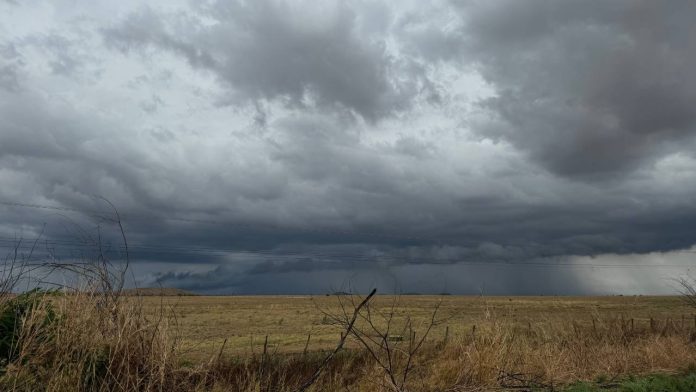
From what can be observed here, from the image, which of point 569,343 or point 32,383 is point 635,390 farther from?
point 32,383

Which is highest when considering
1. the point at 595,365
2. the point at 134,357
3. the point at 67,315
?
the point at 67,315

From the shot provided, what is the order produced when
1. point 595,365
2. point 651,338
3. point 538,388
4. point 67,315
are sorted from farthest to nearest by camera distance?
point 651,338 → point 595,365 → point 538,388 → point 67,315

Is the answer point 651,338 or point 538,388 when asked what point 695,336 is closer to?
point 651,338

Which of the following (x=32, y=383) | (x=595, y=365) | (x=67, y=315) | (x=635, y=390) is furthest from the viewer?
(x=595, y=365)

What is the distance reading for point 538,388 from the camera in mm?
14258

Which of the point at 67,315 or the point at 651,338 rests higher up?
the point at 67,315

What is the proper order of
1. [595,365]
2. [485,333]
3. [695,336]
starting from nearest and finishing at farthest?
[485,333]
[595,365]
[695,336]

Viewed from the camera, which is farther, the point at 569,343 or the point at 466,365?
the point at 569,343

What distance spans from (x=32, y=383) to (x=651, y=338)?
23301 mm

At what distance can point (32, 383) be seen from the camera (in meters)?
9.04

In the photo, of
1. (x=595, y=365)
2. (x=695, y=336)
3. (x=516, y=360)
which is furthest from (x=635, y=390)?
(x=695, y=336)

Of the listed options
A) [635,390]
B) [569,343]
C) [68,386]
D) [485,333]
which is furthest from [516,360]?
[68,386]

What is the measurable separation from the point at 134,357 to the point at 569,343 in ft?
57.0

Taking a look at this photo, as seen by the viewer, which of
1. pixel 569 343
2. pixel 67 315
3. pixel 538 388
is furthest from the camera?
pixel 569 343
